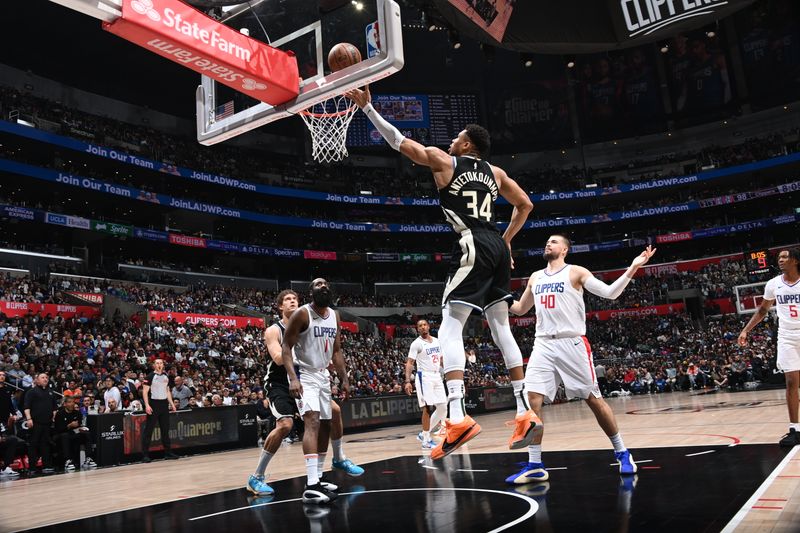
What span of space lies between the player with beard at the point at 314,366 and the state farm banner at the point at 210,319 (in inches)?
743

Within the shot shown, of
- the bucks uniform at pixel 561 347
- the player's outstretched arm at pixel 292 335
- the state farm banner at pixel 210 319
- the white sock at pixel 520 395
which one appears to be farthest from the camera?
the state farm banner at pixel 210 319

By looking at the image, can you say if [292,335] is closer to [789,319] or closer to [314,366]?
[314,366]

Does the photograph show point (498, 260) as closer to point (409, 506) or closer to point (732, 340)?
point (409, 506)

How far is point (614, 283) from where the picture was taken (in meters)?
5.53

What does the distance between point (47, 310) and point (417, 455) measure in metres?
16.8

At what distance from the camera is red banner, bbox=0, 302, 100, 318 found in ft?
64.1

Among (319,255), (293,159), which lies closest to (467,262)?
(319,255)

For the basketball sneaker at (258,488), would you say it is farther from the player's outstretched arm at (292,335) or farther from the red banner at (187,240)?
the red banner at (187,240)

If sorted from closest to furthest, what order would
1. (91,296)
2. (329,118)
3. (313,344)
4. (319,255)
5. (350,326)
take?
(313,344)
(329,118)
(91,296)
(350,326)
(319,255)

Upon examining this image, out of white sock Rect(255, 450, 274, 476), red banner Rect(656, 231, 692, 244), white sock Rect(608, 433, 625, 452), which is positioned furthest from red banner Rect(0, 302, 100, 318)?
red banner Rect(656, 231, 692, 244)

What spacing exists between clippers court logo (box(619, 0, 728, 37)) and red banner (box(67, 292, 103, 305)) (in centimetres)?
2046

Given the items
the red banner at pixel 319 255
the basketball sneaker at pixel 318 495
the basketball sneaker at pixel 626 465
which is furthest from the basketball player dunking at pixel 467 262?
the red banner at pixel 319 255

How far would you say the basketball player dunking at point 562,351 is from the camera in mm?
5602

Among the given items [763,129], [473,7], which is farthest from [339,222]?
[763,129]
